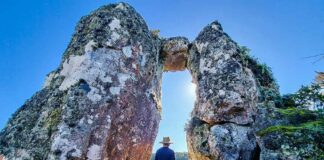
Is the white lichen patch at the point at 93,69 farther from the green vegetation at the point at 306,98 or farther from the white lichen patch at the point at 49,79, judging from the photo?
the green vegetation at the point at 306,98

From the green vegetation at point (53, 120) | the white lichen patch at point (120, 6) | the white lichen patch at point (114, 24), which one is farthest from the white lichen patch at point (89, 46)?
the white lichen patch at point (120, 6)

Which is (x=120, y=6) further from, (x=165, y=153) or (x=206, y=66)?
(x=165, y=153)

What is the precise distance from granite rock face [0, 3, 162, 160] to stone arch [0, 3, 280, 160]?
0.03 meters

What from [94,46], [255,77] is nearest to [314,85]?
[255,77]

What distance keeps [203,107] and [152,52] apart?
2.72 meters

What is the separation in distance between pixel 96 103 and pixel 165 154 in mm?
2989

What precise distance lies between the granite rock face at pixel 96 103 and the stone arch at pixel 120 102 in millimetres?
26

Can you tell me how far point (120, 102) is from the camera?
8945mm

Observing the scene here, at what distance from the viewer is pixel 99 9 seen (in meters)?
11.3

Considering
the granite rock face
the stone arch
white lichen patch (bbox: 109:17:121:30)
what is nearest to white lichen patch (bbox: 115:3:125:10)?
the stone arch

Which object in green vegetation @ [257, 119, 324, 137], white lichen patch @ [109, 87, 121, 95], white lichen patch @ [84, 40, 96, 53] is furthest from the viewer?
white lichen patch @ [84, 40, 96, 53]

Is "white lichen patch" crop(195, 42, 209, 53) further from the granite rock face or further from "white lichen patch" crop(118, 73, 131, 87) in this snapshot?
"white lichen patch" crop(118, 73, 131, 87)

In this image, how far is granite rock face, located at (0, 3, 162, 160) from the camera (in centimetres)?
797

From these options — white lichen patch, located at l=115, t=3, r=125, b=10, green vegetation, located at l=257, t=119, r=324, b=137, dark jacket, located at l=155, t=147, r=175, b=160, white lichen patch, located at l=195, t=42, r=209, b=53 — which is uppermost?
white lichen patch, located at l=115, t=3, r=125, b=10
